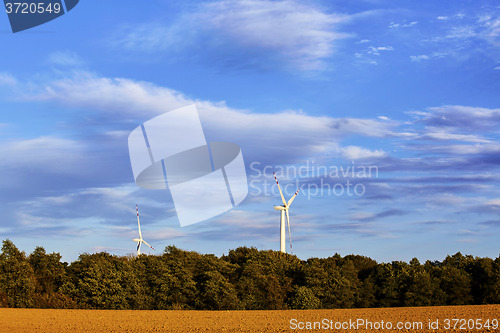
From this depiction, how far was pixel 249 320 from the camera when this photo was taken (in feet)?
227

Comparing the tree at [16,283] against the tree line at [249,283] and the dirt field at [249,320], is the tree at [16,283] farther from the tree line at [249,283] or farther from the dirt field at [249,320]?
the dirt field at [249,320]

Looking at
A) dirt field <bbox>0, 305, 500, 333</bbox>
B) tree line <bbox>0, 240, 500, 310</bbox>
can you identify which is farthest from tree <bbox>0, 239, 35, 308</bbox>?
dirt field <bbox>0, 305, 500, 333</bbox>

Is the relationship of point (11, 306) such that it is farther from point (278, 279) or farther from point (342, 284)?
point (342, 284)

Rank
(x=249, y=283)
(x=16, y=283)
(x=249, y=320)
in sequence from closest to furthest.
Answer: (x=249, y=320) < (x=249, y=283) < (x=16, y=283)

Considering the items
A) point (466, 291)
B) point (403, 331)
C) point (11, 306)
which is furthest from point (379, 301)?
point (11, 306)

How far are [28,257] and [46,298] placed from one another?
10.2 metres

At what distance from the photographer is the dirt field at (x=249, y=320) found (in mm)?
59188

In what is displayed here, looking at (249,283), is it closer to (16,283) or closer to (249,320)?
(249,320)

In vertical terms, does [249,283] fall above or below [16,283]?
below

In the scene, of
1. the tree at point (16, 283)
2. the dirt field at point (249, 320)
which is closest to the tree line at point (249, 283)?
the tree at point (16, 283)

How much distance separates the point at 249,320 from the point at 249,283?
21813mm

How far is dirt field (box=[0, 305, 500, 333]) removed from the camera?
194ft

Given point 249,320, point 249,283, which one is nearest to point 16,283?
point 249,283

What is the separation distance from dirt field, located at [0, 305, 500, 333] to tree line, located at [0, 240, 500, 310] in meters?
9.45
